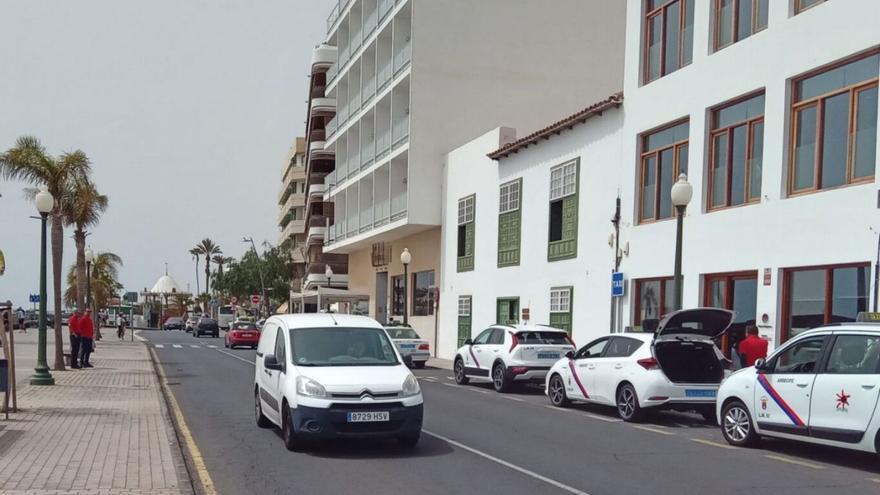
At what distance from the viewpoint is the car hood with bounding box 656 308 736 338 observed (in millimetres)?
14961

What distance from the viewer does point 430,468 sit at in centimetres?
1035

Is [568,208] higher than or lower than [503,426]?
Result: higher

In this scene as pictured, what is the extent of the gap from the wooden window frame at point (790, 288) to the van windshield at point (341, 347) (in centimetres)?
931

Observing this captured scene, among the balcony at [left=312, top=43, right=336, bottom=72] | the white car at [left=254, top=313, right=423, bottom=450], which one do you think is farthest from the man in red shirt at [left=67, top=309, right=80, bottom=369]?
the balcony at [left=312, top=43, right=336, bottom=72]

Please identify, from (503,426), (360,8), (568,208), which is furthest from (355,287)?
(503,426)

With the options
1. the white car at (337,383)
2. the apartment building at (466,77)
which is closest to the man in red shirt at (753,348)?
the white car at (337,383)

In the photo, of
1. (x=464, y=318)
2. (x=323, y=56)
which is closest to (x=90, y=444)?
(x=464, y=318)

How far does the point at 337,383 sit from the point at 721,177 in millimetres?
13139

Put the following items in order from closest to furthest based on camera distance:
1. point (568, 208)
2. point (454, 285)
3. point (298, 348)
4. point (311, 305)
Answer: point (298, 348) → point (568, 208) → point (454, 285) → point (311, 305)

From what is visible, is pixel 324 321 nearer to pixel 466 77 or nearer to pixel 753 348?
pixel 753 348

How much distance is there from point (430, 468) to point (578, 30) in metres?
31.6

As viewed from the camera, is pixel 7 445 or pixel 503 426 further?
pixel 503 426

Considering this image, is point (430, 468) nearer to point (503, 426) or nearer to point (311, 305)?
point (503, 426)

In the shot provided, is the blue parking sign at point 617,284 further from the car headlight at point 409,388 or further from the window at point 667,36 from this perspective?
the car headlight at point 409,388
